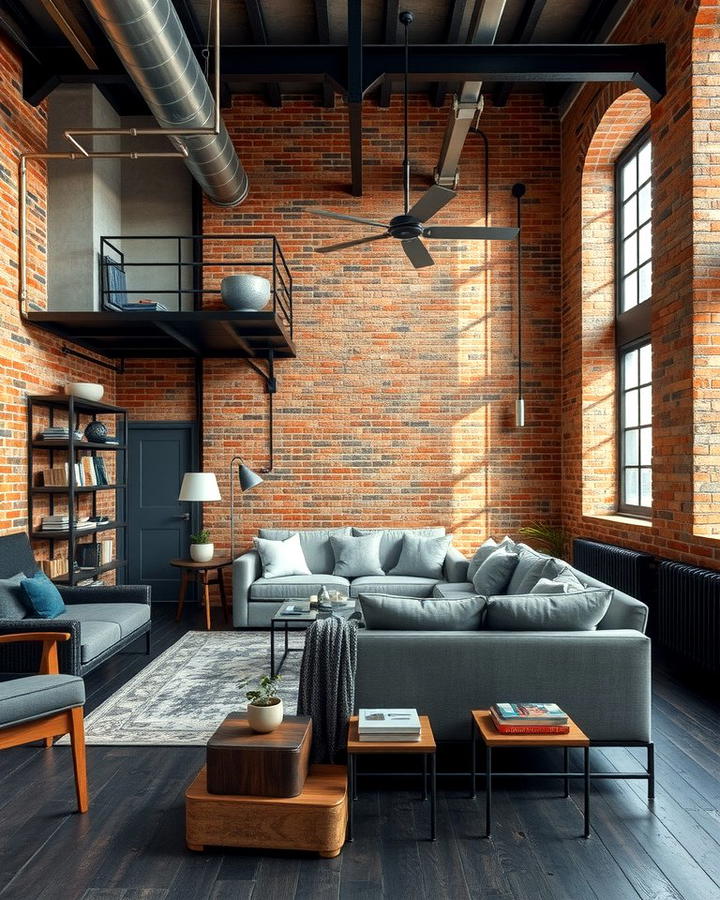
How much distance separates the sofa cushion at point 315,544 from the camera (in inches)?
270

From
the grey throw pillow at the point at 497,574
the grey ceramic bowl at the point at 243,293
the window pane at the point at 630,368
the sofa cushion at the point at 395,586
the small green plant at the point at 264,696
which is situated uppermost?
the grey ceramic bowl at the point at 243,293

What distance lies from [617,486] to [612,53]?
386cm

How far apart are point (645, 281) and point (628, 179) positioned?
3.80 feet

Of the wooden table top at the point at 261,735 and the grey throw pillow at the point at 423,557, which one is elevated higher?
the grey throw pillow at the point at 423,557

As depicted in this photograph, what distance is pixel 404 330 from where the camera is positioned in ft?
24.5

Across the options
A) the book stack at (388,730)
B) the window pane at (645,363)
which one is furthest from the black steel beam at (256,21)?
the book stack at (388,730)

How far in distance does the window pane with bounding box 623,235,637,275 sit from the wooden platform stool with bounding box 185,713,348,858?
18.6ft

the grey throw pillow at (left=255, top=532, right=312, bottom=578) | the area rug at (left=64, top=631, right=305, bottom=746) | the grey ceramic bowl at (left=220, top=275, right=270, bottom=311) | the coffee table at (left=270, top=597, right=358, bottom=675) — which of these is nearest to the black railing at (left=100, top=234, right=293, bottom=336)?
the grey ceramic bowl at (left=220, top=275, right=270, bottom=311)

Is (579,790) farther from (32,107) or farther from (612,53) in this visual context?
(32,107)

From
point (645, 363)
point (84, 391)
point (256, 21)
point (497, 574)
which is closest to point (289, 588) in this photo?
point (497, 574)

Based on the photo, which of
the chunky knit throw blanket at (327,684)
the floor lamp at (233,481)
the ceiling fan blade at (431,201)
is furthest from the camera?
the floor lamp at (233,481)

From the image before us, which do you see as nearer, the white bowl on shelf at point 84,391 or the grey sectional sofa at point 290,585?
the white bowl on shelf at point 84,391

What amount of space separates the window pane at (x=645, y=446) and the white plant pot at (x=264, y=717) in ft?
15.1

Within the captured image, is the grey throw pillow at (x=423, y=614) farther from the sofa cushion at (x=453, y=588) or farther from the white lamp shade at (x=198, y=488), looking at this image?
the white lamp shade at (x=198, y=488)
